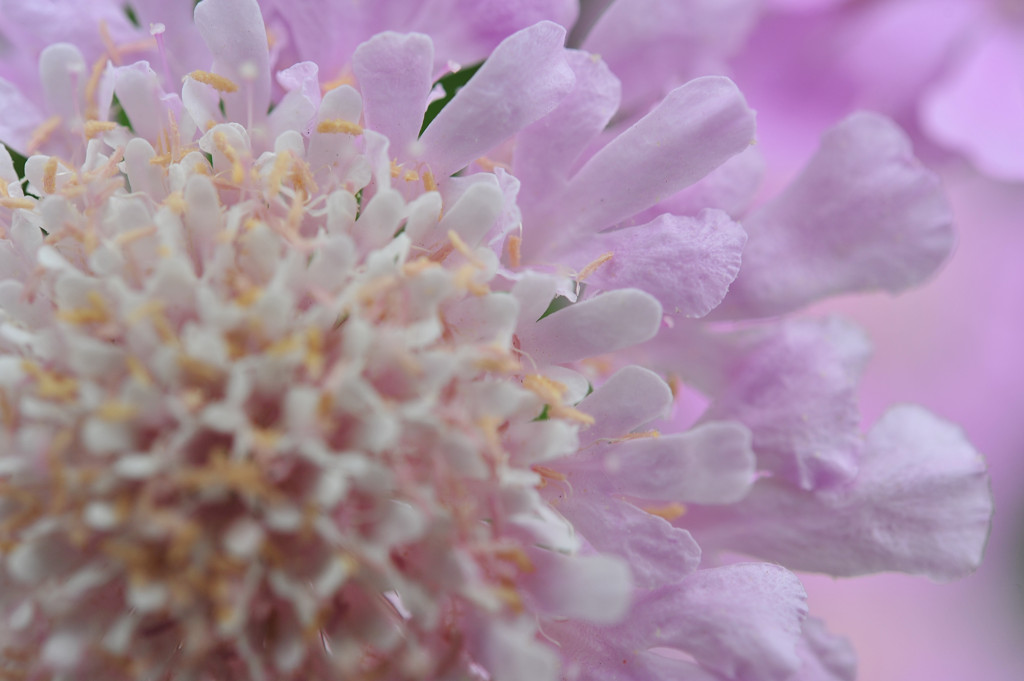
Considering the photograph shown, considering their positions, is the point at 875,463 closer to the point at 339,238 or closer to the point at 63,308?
the point at 339,238

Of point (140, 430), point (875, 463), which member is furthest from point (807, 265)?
point (140, 430)

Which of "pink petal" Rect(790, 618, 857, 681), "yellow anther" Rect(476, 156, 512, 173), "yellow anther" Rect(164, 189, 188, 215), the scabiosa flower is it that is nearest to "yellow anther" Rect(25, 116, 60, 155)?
the scabiosa flower

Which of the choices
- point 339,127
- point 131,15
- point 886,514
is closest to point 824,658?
point 886,514

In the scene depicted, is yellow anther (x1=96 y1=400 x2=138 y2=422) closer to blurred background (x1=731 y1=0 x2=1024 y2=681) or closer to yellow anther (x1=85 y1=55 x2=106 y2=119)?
yellow anther (x1=85 y1=55 x2=106 y2=119)

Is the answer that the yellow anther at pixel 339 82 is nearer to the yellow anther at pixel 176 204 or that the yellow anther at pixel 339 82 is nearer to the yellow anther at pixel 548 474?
the yellow anther at pixel 176 204

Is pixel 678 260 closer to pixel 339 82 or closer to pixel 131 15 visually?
pixel 339 82

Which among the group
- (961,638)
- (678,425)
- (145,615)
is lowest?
(961,638)
